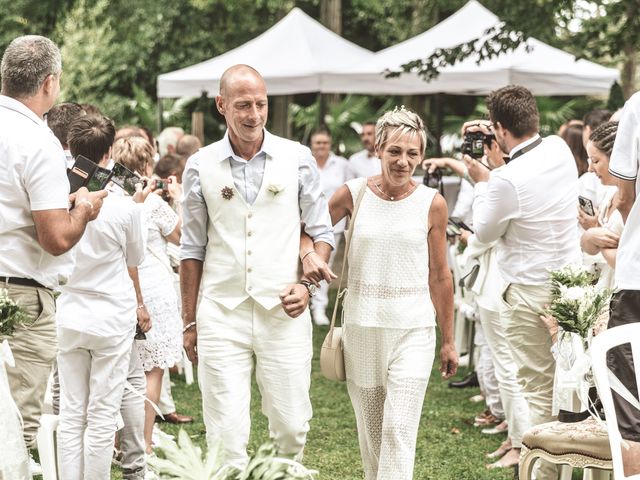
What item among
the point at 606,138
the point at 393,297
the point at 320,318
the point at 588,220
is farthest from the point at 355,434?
the point at 320,318

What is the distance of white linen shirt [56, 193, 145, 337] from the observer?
5090 millimetres

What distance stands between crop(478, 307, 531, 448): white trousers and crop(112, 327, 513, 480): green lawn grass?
0.97 feet

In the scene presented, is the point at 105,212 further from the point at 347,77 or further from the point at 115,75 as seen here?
the point at 115,75

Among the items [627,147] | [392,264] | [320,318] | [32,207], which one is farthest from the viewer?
[320,318]

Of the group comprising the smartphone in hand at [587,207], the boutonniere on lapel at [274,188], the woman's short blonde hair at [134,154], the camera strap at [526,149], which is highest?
the camera strap at [526,149]

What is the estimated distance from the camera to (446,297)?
4.96 meters

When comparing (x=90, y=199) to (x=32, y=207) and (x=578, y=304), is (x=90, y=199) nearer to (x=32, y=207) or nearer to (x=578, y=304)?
(x=32, y=207)

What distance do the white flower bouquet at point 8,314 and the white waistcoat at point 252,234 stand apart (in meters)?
0.89

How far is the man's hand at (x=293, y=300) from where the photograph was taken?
4.48 meters

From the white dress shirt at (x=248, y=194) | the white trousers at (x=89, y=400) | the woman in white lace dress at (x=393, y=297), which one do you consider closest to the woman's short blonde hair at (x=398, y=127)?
the woman in white lace dress at (x=393, y=297)

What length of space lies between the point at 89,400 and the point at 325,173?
7.90 metres

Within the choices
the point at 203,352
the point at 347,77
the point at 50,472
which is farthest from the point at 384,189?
the point at 347,77

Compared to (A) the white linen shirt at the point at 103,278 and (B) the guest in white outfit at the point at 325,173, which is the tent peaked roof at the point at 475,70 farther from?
(A) the white linen shirt at the point at 103,278

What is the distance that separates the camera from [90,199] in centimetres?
450
